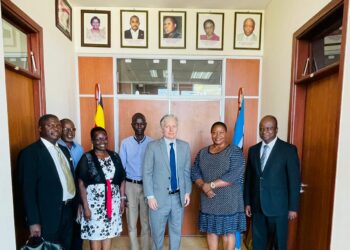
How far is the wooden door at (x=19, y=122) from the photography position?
173 cm

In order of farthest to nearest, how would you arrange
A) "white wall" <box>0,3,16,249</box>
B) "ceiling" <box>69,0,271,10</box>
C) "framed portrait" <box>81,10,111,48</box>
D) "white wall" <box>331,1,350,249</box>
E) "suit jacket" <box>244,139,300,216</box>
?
"framed portrait" <box>81,10,111,48</box>
"ceiling" <box>69,0,271,10</box>
"suit jacket" <box>244,139,300,216</box>
"white wall" <box>331,1,350,249</box>
"white wall" <box>0,3,16,249</box>

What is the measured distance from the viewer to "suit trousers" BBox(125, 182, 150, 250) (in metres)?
2.56

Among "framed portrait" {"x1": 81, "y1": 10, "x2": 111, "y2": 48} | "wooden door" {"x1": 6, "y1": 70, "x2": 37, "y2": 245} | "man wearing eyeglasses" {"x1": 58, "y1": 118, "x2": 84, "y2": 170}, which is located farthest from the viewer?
"framed portrait" {"x1": 81, "y1": 10, "x2": 111, "y2": 48}

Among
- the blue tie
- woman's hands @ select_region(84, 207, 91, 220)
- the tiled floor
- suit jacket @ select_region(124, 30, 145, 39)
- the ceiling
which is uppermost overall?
the ceiling

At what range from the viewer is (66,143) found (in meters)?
2.27

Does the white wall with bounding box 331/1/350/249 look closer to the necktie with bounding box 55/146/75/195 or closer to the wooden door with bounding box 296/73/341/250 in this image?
the wooden door with bounding box 296/73/341/250

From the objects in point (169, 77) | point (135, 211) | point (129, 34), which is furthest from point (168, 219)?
point (129, 34)

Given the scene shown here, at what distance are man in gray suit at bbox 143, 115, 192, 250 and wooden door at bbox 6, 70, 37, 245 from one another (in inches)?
Answer: 39.1

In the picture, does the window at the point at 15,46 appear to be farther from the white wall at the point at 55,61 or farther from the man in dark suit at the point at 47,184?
the man in dark suit at the point at 47,184

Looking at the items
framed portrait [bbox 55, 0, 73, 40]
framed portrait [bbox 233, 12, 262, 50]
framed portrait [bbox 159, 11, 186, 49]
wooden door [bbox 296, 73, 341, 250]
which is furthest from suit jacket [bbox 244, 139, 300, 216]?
framed portrait [bbox 55, 0, 73, 40]

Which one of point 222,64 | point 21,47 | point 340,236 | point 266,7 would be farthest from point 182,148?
point 266,7

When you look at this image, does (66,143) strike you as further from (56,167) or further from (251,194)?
(251,194)

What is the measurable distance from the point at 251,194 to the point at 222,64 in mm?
1782

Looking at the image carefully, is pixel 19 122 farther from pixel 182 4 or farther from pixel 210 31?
pixel 210 31
